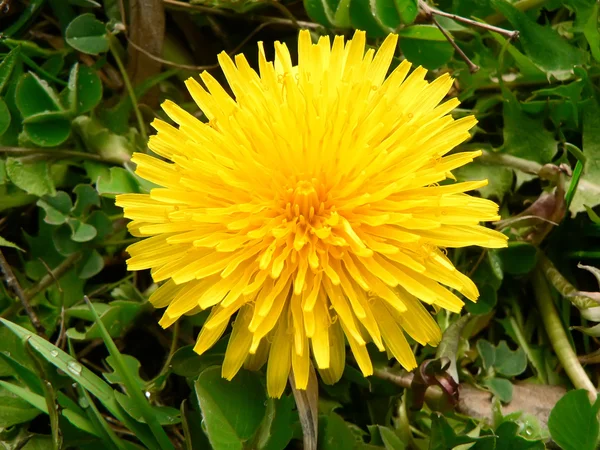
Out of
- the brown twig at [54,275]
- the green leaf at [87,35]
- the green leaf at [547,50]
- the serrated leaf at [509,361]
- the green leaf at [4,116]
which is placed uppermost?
the green leaf at [87,35]

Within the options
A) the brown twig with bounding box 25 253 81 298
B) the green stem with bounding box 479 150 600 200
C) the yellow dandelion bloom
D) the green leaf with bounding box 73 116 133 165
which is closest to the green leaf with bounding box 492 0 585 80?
the green stem with bounding box 479 150 600 200

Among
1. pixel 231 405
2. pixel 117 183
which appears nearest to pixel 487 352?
pixel 231 405

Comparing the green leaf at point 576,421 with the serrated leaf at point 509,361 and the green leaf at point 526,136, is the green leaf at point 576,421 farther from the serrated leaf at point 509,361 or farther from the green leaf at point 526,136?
the green leaf at point 526,136

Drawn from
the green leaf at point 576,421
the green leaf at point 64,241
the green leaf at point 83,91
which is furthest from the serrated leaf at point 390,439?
the green leaf at point 83,91

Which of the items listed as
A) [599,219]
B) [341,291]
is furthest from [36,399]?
[599,219]

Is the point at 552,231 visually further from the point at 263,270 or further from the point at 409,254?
the point at 263,270

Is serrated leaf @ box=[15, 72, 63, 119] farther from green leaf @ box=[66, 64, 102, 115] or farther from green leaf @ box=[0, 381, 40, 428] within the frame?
green leaf @ box=[0, 381, 40, 428]
